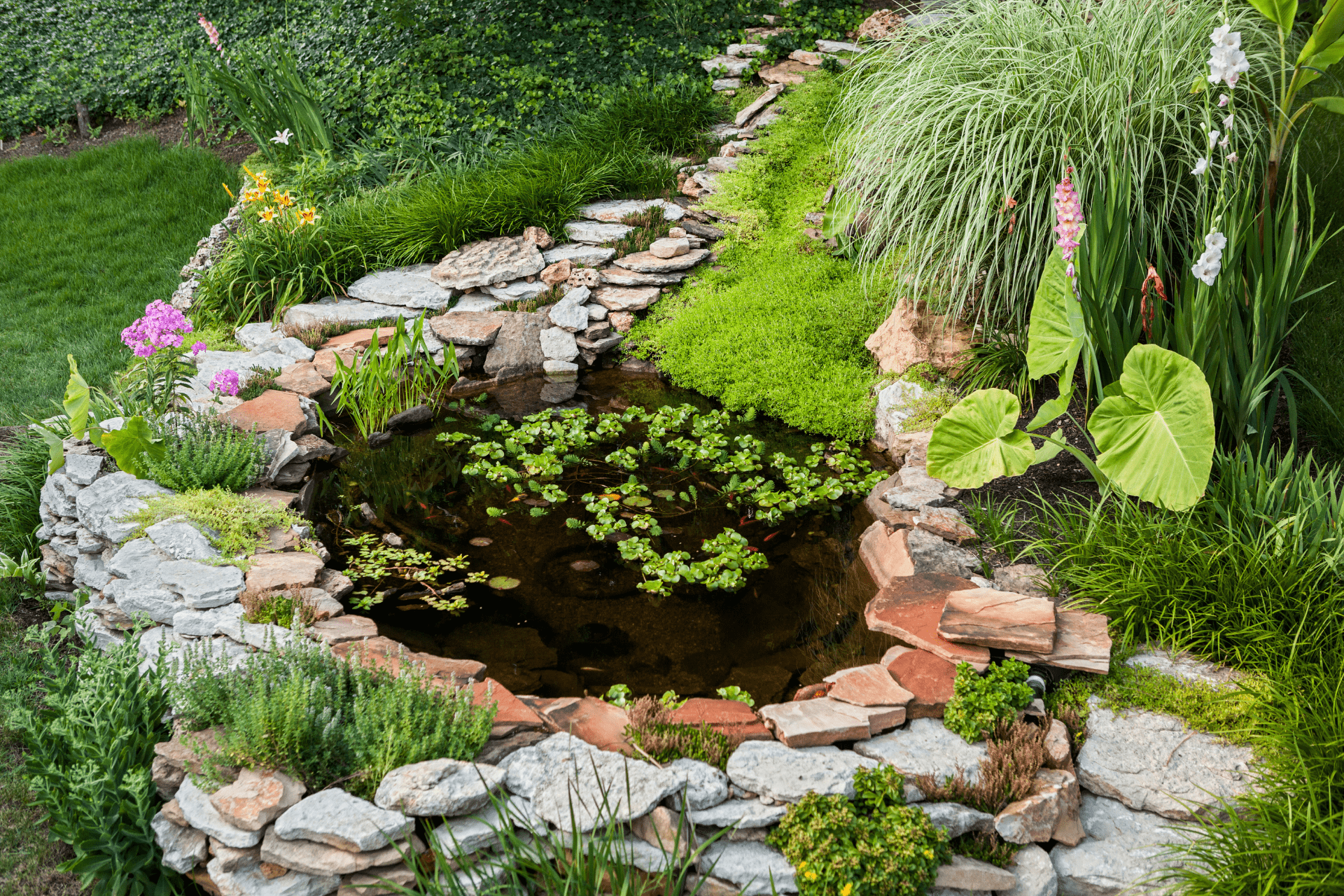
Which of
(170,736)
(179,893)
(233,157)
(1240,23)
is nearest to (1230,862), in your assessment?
(179,893)

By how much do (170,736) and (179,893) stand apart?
47 centimetres

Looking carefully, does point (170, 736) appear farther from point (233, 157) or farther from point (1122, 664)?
point (233, 157)

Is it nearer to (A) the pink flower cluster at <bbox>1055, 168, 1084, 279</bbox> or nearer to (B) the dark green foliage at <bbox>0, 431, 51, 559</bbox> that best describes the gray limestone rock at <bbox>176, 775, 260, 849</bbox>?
(B) the dark green foliage at <bbox>0, 431, 51, 559</bbox>

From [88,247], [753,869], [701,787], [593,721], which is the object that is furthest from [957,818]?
[88,247]

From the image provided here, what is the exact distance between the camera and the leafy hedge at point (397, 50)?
791cm

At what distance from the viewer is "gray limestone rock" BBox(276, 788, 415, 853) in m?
2.35

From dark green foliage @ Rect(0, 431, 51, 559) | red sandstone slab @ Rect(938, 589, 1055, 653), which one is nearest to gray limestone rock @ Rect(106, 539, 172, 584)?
dark green foliage @ Rect(0, 431, 51, 559)

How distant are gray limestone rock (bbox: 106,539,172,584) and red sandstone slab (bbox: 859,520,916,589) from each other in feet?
8.80

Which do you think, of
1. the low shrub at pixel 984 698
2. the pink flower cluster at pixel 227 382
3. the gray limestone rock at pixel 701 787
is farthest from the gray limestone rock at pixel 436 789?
the pink flower cluster at pixel 227 382

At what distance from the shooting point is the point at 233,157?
866cm

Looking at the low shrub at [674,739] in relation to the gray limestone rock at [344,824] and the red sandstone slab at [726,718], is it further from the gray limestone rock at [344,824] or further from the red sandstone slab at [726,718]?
the gray limestone rock at [344,824]

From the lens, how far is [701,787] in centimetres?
252

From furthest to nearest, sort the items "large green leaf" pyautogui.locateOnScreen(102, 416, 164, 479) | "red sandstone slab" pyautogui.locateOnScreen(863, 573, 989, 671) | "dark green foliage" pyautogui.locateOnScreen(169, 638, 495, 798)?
"large green leaf" pyautogui.locateOnScreen(102, 416, 164, 479) → "red sandstone slab" pyautogui.locateOnScreen(863, 573, 989, 671) → "dark green foliage" pyautogui.locateOnScreen(169, 638, 495, 798)

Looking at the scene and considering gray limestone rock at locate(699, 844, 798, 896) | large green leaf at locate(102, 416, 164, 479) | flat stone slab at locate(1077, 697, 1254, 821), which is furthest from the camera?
large green leaf at locate(102, 416, 164, 479)
